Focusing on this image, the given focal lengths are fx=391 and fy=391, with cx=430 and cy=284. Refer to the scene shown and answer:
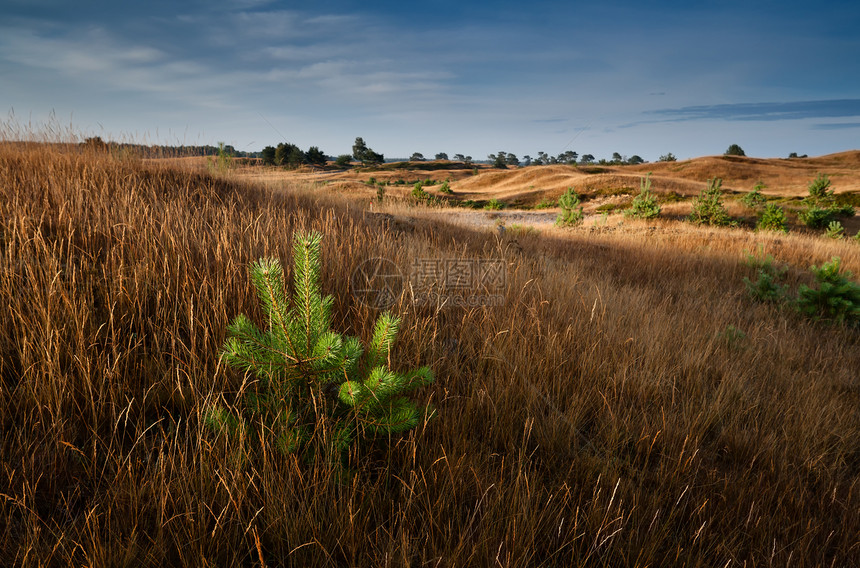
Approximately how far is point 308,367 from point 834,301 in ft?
19.2

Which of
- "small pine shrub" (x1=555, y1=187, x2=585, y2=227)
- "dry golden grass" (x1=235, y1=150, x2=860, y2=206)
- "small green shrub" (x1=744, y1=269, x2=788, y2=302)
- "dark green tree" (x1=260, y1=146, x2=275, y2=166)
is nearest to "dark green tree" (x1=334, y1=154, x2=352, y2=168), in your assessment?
"dry golden grass" (x1=235, y1=150, x2=860, y2=206)

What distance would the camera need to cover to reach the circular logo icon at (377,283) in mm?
2914

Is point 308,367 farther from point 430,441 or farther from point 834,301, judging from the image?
point 834,301

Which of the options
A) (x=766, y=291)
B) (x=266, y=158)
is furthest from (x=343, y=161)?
(x=766, y=291)

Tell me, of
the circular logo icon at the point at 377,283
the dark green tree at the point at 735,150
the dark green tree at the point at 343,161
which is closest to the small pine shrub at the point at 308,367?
the circular logo icon at the point at 377,283

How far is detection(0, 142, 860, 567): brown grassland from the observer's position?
47.7 inches

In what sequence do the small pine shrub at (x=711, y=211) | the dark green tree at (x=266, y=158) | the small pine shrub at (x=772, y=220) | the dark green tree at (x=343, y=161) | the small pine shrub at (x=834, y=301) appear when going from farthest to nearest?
the dark green tree at (x=343, y=161)
the small pine shrub at (x=711, y=211)
the small pine shrub at (x=772, y=220)
the dark green tree at (x=266, y=158)
the small pine shrub at (x=834, y=301)

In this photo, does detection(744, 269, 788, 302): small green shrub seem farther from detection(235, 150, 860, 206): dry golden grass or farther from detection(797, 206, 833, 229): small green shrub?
detection(235, 150, 860, 206): dry golden grass

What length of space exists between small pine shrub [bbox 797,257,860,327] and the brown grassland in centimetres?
133

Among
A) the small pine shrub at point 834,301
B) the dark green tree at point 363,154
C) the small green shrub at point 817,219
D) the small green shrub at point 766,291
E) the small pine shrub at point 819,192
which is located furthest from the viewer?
the dark green tree at point 363,154

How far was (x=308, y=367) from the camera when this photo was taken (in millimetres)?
1413

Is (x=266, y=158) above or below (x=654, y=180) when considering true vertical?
below

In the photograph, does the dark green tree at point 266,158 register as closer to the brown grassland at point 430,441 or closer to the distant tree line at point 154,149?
the distant tree line at point 154,149

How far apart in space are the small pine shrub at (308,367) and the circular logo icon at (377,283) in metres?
1.30
